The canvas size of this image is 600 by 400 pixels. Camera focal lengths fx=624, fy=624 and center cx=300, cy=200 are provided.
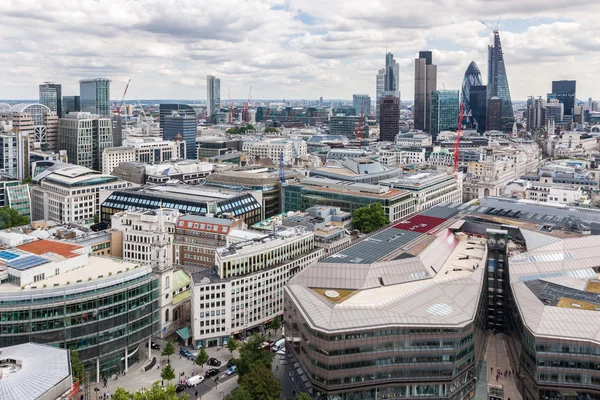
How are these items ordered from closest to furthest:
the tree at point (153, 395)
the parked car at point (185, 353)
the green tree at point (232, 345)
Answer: the tree at point (153, 395) < the green tree at point (232, 345) < the parked car at point (185, 353)

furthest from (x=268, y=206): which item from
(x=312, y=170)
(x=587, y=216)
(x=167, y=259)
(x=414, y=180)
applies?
(x=587, y=216)

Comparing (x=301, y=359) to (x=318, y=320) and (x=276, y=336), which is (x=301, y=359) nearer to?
(x=318, y=320)

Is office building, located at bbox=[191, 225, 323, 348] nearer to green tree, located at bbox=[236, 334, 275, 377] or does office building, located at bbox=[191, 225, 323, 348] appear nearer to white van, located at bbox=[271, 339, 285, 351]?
white van, located at bbox=[271, 339, 285, 351]

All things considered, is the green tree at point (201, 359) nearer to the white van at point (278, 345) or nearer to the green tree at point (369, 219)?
the white van at point (278, 345)

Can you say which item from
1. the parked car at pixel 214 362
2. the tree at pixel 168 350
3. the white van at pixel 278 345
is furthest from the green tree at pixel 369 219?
the tree at pixel 168 350

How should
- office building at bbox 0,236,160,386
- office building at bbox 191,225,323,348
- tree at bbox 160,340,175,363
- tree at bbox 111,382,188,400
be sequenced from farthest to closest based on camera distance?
office building at bbox 191,225,323,348 → tree at bbox 160,340,175,363 → office building at bbox 0,236,160,386 → tree at bbox 111,382,188,400

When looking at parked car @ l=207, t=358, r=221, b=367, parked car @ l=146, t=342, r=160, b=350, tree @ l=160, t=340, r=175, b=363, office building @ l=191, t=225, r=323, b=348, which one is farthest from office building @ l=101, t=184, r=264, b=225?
parked car @ l=207, t=358, r=221, b=367
